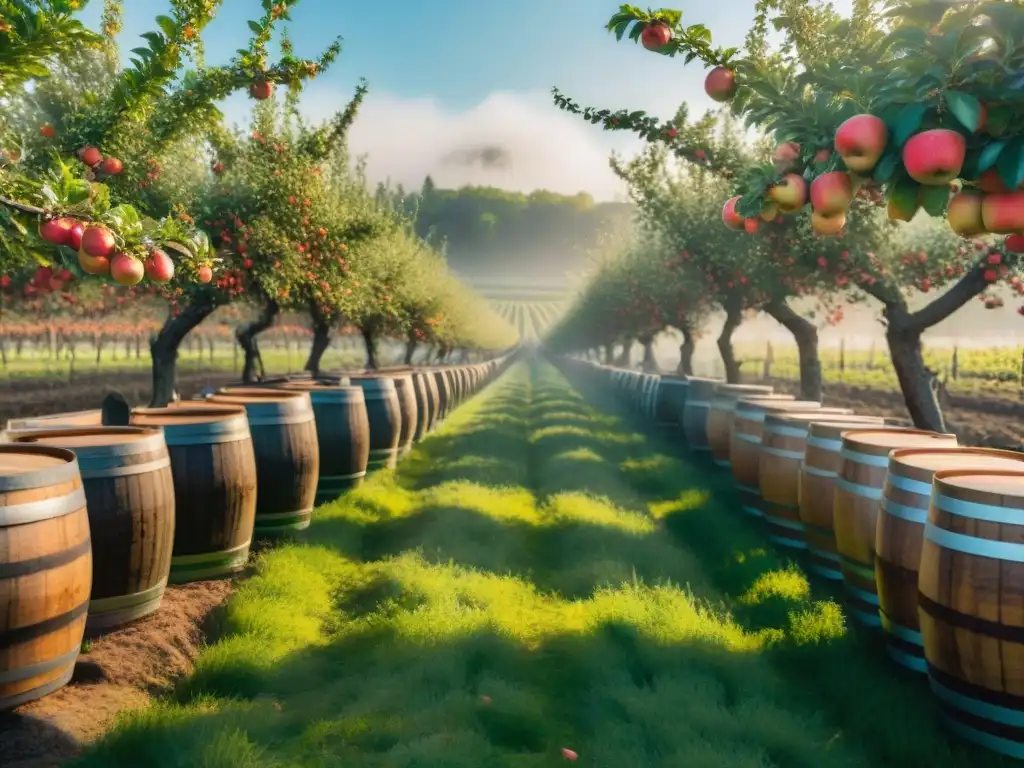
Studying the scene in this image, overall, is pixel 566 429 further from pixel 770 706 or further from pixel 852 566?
pixel 770 706

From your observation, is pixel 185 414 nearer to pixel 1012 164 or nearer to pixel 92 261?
pixel 92 261

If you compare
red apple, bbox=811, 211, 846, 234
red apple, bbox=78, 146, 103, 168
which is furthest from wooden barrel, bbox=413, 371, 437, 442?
red apple, bbox=811, 211, 846, 234

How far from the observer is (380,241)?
1770cm

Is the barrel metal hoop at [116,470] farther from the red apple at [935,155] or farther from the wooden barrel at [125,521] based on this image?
the red apple at [935,155]

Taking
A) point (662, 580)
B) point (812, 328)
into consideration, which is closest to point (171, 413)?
point (662, 580)

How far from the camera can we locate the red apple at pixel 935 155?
2.32m

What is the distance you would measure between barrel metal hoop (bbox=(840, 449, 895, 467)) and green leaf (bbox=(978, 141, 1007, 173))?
263cm

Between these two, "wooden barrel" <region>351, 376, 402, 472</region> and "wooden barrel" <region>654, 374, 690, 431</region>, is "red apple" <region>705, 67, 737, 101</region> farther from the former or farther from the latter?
"wooden barrel" <region>654, 374, 690, 431</region>

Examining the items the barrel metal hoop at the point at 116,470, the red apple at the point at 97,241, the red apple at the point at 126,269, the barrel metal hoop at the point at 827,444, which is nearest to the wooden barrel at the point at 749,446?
the barrel metal hoop at the point at 827,444

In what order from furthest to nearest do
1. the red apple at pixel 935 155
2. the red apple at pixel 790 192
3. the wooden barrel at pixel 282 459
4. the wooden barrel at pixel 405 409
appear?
the wooden barrel at pixel 405 409 < the wooden barrel at pixel 282 459 < the red apple at pixel 790 192 < the red apple at pixel 935 155

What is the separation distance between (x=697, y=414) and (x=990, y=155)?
942cm

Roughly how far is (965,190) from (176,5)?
4694mm

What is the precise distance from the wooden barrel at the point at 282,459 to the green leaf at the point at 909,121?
16.5 feet

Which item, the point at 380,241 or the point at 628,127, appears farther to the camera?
the point at 380,241
